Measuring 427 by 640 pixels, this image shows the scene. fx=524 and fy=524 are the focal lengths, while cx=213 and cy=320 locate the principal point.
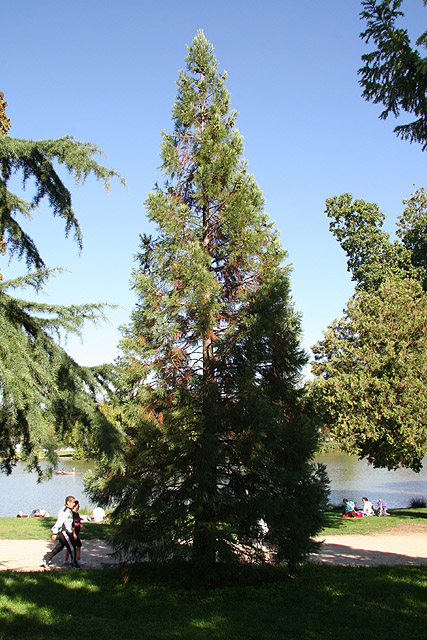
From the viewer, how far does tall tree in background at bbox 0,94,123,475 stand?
4.98m

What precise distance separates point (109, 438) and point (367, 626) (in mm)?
3852

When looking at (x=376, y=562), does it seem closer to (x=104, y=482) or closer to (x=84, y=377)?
(x=104, y=482)

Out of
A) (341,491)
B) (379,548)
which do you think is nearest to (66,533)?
(379,548)

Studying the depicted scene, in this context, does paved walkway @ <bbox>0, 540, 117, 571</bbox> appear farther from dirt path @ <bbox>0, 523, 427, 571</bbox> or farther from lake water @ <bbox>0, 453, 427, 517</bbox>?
lake water @ <bbox>0, 453, 427, 517</bbox>

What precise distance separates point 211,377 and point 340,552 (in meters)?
5.93

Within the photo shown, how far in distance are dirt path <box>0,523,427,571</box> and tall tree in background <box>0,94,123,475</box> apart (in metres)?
4.83

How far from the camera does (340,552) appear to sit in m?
11.8

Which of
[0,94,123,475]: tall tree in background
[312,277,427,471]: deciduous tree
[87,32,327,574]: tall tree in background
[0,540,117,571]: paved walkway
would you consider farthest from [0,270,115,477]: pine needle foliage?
[312,277,427,471]: deciduous tree

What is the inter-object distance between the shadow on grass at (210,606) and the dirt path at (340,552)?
1.30 meters

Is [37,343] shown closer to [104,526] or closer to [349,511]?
[104,526]

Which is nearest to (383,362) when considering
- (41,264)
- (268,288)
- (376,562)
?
(376,562)

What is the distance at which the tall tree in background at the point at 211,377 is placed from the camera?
817 cm

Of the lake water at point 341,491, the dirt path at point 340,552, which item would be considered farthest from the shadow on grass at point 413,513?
the lake water at point 341,491

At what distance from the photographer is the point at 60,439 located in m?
5.61
